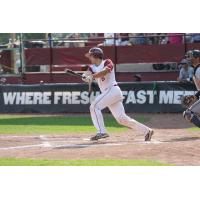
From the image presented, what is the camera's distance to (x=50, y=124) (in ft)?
55.2

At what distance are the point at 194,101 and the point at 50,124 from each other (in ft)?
15.8

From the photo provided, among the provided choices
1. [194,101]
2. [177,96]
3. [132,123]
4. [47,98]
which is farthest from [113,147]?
[47,98]

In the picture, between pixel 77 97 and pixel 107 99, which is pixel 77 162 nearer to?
pixel 107 99

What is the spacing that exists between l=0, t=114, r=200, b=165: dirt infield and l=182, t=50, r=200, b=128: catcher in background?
1.56 feet

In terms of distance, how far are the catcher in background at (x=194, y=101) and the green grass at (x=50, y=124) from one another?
239 centimetres

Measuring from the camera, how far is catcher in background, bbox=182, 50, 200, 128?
1244 centimetres

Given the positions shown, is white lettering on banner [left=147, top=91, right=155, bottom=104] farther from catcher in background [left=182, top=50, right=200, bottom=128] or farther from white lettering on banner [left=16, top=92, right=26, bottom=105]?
catcher in background [left=182, top=50, right=200, bottom=128]

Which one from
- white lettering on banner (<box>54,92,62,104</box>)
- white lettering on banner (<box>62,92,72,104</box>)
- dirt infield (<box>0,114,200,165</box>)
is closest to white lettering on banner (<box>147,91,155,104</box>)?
white lettering on banner (<box>62,92,72,104</box>)

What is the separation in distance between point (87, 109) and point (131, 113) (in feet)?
4.94

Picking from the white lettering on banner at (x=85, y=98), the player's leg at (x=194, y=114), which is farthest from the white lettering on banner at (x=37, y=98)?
the player's leg at (x=194, y=114)

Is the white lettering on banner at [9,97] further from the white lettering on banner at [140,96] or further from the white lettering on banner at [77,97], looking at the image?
the white lettering on banner at [140,96]

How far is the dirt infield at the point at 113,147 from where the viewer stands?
407 inches

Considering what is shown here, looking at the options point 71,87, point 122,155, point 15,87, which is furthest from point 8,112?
point 122,155

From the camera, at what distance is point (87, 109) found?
20453mm
